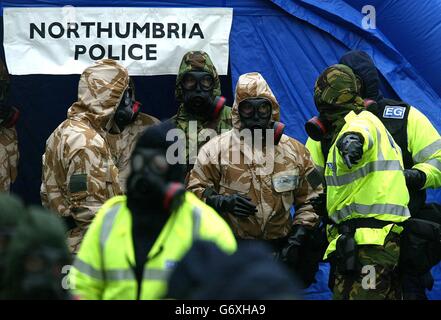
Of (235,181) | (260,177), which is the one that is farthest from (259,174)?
(235,181)

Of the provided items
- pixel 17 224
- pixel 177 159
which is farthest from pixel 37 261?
pixel 177 159

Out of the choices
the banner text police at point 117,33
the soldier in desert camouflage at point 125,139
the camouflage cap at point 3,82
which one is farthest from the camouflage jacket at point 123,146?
the camouflage cap at point 3,82

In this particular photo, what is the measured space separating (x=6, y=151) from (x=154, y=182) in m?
4.02

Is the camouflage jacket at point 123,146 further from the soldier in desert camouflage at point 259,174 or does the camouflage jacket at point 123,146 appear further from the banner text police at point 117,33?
the soldier in desert camouflage at point 259,174

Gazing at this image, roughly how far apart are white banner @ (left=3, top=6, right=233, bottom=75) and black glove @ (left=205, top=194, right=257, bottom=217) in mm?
1751

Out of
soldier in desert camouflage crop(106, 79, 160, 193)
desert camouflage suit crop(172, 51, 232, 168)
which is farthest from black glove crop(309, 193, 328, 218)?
soldier in desert camouflage crop(106, 79, 160, 193)

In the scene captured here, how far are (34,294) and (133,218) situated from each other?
2.57 ft

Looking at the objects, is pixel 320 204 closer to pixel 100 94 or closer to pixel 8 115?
pixel 100 94

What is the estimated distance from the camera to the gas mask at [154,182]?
4.70 metres

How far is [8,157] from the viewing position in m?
8.52

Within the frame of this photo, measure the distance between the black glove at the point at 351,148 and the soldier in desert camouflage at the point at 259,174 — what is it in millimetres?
695
